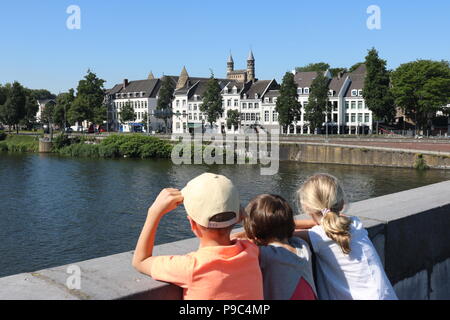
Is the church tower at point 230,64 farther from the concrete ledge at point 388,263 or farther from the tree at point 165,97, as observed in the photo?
the concrete ledge at point 388,263

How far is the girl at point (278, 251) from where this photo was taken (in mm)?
2783

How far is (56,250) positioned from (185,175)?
24727 mm

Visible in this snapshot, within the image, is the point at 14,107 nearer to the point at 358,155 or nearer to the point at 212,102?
the point at 212,102

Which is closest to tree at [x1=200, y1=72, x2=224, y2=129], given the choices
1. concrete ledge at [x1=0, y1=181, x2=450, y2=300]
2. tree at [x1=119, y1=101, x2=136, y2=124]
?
tree at [x1=119, y1=101, x2=136, y2=124]

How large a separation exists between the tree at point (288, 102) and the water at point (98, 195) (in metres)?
19.8

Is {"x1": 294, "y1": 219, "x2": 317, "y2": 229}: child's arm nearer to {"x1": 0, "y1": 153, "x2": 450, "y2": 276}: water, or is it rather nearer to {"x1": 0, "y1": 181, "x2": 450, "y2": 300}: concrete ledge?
{"x1": 0, "y1": 181, "x2": 450, "y2": 300}: concrete ledge

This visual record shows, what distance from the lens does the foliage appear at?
6600 centimetres

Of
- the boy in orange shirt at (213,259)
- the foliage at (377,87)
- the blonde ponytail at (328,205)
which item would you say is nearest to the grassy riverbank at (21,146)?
the foliage at (377,87)

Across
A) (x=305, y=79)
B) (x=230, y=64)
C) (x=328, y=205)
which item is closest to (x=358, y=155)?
(x=305, y=79)

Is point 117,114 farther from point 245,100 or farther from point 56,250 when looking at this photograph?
point 56,250

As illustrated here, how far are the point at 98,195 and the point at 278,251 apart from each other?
29.2 meters

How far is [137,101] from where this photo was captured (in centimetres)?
10719

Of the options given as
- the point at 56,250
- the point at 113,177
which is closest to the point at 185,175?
the point at 113,177

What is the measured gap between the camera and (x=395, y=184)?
3709 centimetres
